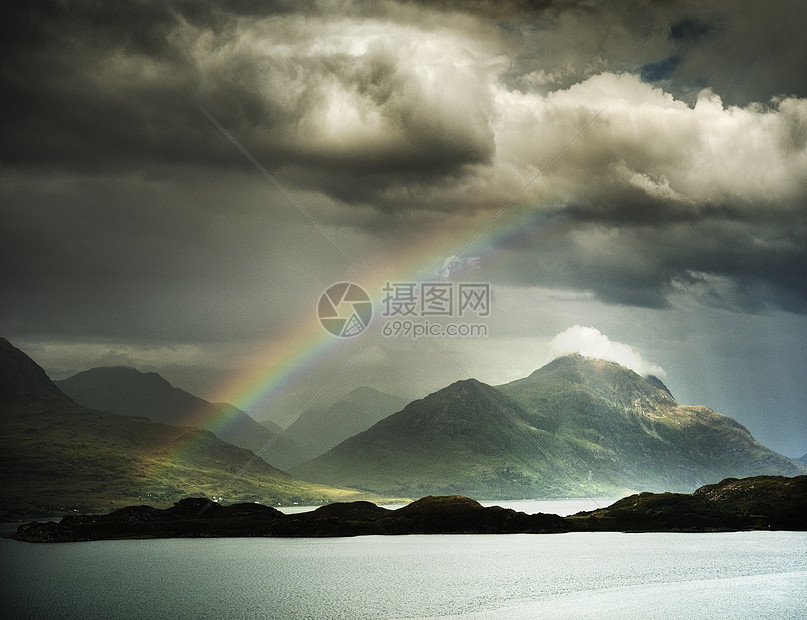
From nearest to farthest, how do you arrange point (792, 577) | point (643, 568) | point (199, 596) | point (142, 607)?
point (142, 607) < point (199, 596) < point (792, 577) < point (643, 568)

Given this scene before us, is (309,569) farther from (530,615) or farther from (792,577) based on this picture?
(792,577)

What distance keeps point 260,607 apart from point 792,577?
386 feet

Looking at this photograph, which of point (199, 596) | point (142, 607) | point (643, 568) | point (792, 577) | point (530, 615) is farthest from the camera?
point (643, 568)

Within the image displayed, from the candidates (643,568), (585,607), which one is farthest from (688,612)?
(643,568)

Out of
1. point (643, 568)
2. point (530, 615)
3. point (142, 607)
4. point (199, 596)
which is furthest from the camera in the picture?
point (643, 568)

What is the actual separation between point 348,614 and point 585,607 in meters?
41.2

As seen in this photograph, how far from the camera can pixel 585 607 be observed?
12569 cm

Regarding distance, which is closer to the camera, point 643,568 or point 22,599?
point 22,599

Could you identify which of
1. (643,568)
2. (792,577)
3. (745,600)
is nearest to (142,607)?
(745,600)

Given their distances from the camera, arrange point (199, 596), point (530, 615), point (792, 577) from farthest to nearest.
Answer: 1. point (792, 577)
2. point (199, 596)
3. point (530, 615)

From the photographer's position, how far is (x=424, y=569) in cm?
19575

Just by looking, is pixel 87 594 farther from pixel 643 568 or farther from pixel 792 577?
pixel 792 577

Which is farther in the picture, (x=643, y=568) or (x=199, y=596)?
(x=643, y=568)

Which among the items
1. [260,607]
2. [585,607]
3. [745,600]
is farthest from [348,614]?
[745,600]
